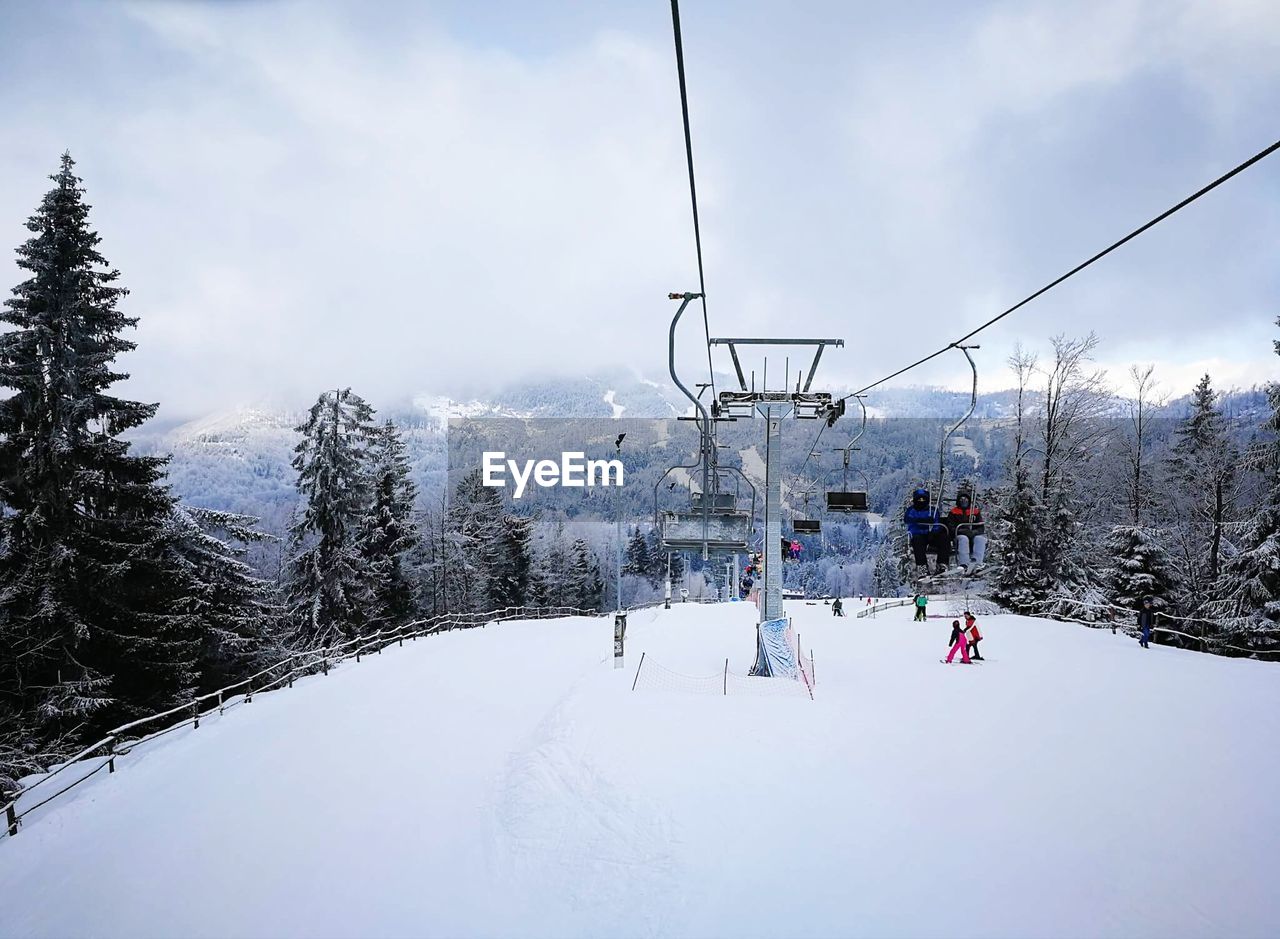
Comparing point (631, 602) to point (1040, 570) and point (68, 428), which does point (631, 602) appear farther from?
point (68, 428)

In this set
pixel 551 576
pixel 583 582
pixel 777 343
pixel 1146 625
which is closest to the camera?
pixel 777 343

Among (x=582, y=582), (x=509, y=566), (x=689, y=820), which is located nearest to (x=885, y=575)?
(x=582, y=582)

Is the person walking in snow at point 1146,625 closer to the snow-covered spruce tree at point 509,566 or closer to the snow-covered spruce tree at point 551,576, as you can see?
the snow-covered spruce tree at point 509,566

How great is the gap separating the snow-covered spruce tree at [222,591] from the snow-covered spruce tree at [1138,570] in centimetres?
3771

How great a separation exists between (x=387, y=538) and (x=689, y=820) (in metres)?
32.4

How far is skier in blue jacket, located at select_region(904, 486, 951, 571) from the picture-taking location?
11.2m

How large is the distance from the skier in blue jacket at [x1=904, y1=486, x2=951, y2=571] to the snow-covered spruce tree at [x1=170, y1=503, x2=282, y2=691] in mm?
20903

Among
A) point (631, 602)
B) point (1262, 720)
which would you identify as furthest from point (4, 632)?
point (631, 602)

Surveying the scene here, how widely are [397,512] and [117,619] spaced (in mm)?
20834

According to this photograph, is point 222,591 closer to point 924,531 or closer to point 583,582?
point 924,531

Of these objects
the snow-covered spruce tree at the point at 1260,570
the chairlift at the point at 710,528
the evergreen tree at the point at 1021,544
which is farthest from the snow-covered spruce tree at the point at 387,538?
the snow-covered spruce tree at the point at 1260,570

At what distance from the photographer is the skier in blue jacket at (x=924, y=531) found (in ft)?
36.8

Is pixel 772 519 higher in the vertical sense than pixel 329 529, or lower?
higher

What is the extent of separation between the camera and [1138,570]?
30.6m
